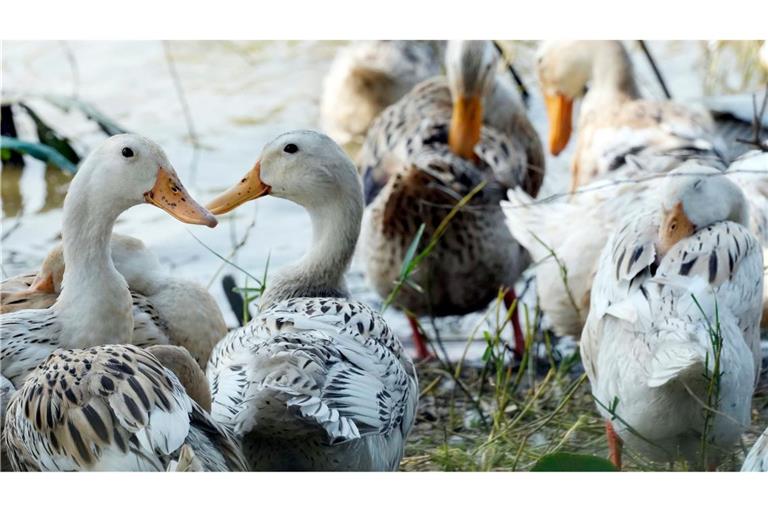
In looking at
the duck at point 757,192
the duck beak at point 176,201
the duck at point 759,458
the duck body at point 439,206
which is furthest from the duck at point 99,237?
the duck at point 757,192

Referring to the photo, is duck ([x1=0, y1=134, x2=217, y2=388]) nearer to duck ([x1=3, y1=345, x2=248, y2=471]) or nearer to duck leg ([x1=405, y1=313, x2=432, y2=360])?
duck ([x1=3, y1=345, x2=248, y2=471])

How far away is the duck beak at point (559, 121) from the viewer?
22.7ft

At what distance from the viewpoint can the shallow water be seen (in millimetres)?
6609

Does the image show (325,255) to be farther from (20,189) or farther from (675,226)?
(20,189)

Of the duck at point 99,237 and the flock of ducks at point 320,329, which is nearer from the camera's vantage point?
the flock of ducks at point 320,329

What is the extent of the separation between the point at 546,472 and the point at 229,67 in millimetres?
5324

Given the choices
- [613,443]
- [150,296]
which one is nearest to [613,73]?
[613,443]

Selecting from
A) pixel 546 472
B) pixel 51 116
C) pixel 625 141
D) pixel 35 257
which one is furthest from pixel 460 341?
pixel 51 116

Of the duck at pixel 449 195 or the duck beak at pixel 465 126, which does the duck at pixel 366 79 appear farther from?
the duck beak at pixel 465 126

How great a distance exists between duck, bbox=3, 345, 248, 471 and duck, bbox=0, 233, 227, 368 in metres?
0.92

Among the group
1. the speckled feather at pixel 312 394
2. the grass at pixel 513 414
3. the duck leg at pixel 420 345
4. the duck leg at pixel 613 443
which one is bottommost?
the duck leg at pixel 420 345

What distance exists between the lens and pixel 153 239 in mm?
6648

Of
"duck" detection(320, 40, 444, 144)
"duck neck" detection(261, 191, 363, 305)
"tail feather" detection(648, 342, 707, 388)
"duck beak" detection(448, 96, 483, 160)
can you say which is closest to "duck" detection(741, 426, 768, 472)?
"tail feather" detection(648, 342, 707, 388)

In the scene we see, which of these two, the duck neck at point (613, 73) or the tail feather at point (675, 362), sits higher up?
the duck neck at point (613, 73)
